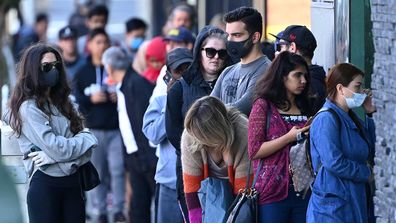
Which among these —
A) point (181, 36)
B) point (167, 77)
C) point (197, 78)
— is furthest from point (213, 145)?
point (181, 36)

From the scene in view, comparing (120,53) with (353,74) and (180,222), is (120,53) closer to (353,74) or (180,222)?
(180,222)

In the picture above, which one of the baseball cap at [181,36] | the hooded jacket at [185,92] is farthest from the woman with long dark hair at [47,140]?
the baseball cap at [181,36]

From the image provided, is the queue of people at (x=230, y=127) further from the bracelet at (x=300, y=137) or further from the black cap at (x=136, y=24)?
the black cap at (x=136, y=24)

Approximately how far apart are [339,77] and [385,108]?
0.47m

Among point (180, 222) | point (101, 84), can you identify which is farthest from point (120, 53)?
point (180, 222)

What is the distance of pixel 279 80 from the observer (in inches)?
232

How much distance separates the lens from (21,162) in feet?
24.7

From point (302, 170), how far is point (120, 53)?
5.59 metres

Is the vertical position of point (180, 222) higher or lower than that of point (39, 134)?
lower

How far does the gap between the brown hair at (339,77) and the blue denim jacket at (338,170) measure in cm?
10

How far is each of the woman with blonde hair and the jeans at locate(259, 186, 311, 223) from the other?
0.22m

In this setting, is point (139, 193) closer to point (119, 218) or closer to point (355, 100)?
point (119, 218)

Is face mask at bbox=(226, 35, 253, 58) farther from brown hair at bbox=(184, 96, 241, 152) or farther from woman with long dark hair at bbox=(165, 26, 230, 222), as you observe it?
brown hair at bbox=(184, 96, 241, 152)

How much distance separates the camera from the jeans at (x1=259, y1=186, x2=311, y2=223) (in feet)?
19.1
